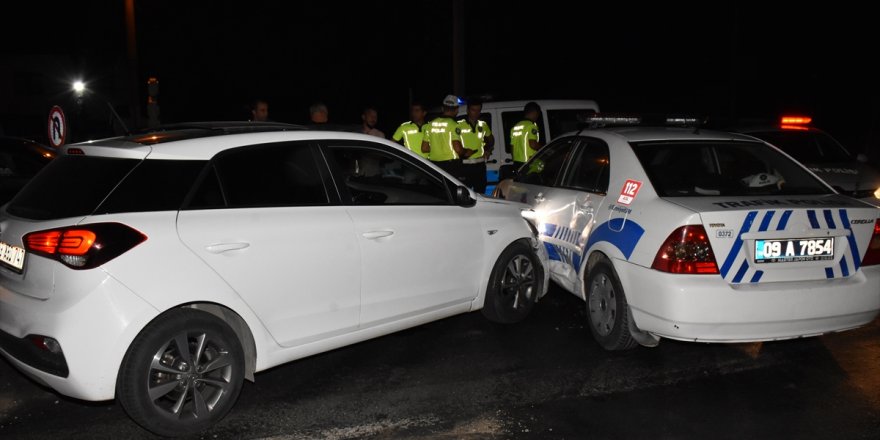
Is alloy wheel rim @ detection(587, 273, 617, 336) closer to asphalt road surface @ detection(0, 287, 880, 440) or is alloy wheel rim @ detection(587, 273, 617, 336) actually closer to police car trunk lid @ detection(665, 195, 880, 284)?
asphalt road surface @ detection(0, 287, 880, 440)

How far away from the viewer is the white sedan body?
377 cm

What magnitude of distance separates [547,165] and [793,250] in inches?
102

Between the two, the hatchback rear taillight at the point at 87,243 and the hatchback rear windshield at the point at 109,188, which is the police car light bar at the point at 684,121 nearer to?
the hatchback rear windshield at the point at 109,188

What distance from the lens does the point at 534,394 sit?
4730 mm

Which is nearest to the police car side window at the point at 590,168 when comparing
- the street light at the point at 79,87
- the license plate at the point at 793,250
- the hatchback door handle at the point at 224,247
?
the license plate at the point at 793,250

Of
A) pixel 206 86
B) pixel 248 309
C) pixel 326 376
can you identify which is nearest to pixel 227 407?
pixel 248 309

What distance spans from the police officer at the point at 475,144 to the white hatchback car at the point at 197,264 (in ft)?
14.8

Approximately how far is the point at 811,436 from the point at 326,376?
2.81 meters

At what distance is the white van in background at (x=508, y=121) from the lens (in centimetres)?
1082

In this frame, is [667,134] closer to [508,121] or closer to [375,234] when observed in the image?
[375,234]

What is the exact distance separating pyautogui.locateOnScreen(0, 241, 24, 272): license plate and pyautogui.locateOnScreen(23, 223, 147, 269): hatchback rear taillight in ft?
0.61

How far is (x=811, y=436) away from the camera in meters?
4.11

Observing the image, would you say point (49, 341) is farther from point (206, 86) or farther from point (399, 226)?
point (206, 86)

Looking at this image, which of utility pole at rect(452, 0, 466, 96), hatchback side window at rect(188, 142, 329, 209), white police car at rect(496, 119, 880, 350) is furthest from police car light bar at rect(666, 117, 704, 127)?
utility pole at rect(452, 0, 466, 96)
